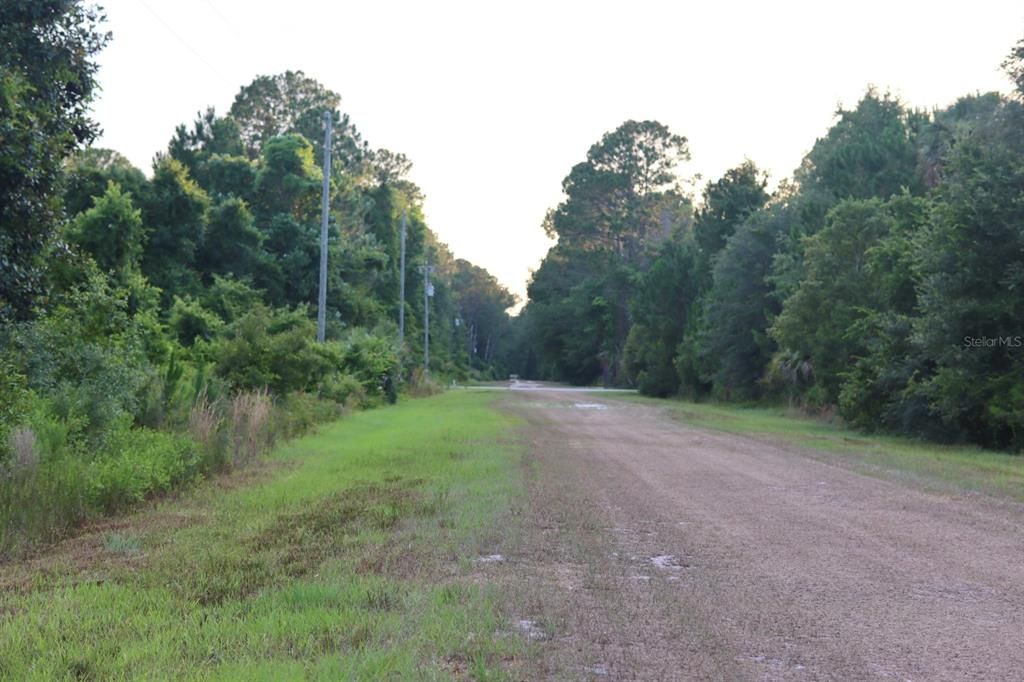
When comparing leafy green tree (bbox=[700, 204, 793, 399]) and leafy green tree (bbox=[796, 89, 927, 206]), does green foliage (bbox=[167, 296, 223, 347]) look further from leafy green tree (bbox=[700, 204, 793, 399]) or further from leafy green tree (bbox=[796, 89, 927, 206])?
leafy green tree (bbox=[700, 204, 793, 399])

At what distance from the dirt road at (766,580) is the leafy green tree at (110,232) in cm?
1840

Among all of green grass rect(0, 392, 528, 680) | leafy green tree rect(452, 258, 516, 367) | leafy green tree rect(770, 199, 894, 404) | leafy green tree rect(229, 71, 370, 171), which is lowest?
green grass rect(0, 392, 528, 680)

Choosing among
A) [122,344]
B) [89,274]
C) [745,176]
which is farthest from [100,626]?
[745,176]

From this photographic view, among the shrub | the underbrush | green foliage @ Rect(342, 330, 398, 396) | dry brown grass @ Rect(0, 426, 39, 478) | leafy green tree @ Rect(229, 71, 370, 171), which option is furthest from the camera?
leafy green tree @ Rect(229, 71, 370, 171)

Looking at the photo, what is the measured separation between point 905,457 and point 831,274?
15.3 metres

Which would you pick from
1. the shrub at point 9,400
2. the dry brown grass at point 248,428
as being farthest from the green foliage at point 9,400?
the dry brown grass at point 248,428

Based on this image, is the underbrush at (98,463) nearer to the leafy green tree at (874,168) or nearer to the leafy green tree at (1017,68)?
Answer: the leafy green tree at (1017,68)

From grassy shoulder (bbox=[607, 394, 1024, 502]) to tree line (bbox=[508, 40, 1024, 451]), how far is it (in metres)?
1.08

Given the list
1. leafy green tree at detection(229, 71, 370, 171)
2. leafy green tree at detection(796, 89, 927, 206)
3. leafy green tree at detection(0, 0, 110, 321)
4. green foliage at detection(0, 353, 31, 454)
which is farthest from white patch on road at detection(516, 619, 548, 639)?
leafy green tree at detection(229, 71, 370, 171)

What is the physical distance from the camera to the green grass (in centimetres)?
512

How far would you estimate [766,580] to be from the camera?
7453 mm

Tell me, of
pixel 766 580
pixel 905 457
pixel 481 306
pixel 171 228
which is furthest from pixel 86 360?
pixel 481 306

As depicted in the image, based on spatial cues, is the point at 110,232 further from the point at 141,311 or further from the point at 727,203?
the point at 727,203

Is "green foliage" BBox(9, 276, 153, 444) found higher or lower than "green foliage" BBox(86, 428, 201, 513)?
higher
